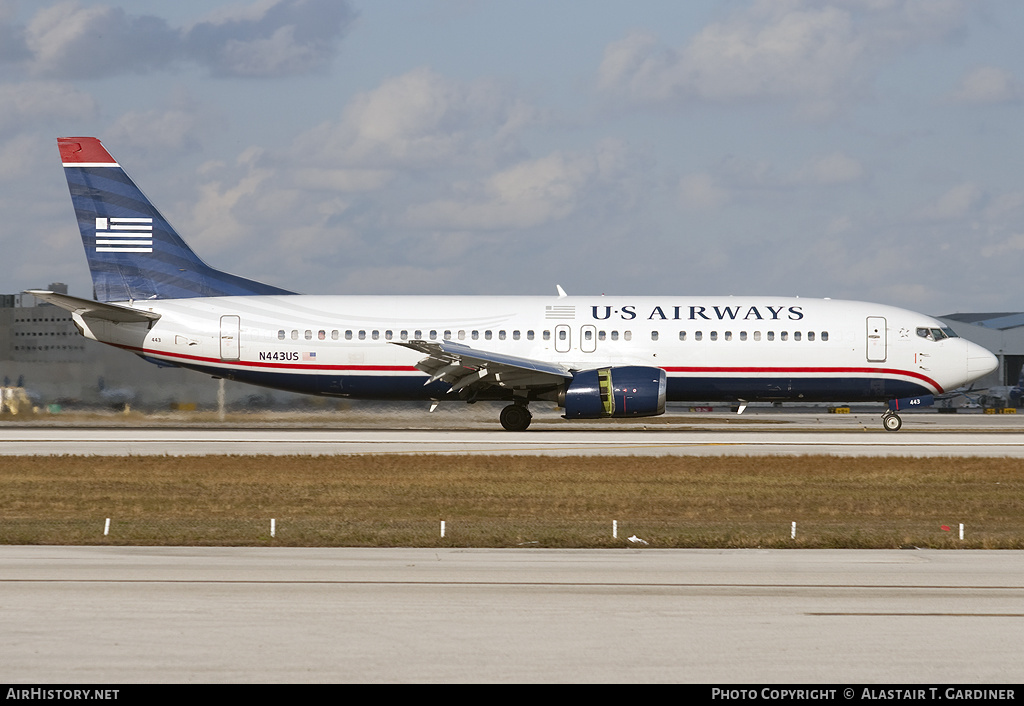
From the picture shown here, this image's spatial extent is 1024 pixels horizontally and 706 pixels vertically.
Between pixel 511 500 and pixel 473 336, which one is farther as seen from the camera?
pixel 473 336

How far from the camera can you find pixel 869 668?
27.4 ft

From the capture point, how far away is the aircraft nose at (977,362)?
36.7 metres

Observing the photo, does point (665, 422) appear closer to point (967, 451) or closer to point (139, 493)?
point (967, 451)

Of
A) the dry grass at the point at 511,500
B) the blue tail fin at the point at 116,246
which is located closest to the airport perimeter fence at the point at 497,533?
the dry grass at the point at 511,500

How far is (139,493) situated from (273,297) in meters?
16.6

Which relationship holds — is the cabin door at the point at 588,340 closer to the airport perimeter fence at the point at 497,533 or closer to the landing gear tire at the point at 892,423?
the landing gear tire at the point at 892,423

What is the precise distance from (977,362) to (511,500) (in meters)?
23.0

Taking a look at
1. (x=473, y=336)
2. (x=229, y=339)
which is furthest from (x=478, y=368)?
(x=229, y=339)

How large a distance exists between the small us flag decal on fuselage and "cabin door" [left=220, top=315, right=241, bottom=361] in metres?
4.02

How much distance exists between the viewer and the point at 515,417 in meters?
36.4

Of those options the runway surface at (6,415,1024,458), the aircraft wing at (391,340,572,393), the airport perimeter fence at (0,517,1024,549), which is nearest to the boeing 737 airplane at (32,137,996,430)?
the aircraft wing at (391,340,572,393)

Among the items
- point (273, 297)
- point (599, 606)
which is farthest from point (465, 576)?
point (273, 297)

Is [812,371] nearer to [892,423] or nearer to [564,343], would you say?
[892,423]

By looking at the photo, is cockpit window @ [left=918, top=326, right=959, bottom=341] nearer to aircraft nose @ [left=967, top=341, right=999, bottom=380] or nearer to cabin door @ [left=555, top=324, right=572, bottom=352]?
aircraft nose @ [left=967, top=341, right=999, bottom=380]
